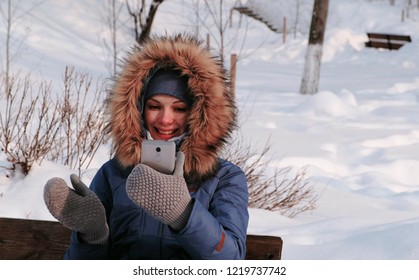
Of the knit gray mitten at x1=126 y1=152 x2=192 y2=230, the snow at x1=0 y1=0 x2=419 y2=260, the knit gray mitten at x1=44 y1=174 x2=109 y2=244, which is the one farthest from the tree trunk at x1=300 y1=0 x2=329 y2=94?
the knit gray mitten at x1=126 y1=152 x2=192 y2=230

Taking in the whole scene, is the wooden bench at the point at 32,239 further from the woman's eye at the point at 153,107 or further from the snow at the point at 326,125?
the snow at the point at 326,125

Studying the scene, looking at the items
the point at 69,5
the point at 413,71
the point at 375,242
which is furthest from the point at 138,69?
the point at 69,5

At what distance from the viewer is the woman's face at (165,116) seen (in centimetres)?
239

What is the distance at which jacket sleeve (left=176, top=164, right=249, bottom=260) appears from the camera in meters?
2.08

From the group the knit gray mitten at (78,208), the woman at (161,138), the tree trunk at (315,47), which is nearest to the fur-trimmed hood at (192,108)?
the woman at (161,138)

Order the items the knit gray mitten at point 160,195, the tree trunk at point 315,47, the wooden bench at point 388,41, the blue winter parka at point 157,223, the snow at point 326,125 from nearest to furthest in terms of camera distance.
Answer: the knit gray mitten at point 160,195 → the blue winter parka at point 157,223 → the snow at point 326,125 → the tree trunk at point 315,47 → the wooden bench at point 388,41

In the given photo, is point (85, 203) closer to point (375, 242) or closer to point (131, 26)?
point (375, 242)

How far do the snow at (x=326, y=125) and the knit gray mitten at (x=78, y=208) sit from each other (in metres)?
1.69

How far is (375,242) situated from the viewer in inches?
153

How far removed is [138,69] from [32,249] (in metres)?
0.86

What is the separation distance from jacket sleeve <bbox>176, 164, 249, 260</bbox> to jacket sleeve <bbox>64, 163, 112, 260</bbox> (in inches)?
13.0

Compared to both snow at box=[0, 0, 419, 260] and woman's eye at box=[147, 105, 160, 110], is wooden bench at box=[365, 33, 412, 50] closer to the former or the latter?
snow at box=[0, 0, 419, 260]

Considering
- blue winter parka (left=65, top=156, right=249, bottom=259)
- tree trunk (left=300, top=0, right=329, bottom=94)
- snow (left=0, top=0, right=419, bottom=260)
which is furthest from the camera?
tree trunk (left=300, top=0, right=329, bottom=94)

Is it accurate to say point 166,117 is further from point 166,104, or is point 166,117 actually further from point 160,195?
point 160,195
